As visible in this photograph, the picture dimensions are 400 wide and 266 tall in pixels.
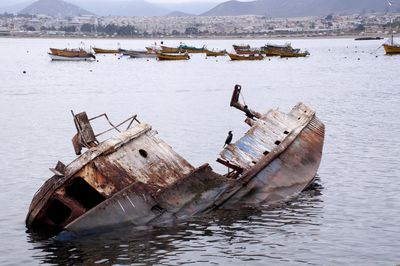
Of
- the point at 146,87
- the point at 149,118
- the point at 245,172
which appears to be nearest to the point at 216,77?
the point at 146,87

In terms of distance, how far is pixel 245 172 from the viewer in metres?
26.0

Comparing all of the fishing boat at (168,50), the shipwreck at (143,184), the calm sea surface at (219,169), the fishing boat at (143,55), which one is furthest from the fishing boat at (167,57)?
the shipwreck at (143,184)

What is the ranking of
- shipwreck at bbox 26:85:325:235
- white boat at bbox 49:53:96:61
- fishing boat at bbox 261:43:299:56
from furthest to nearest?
1. fishing boat at bbox 261:43:299:56
2. white boat at bbox 49:53:96:61
3. shipwreck at bbox 26:85:325:235

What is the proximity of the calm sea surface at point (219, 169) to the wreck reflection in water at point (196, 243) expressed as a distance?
3 cm

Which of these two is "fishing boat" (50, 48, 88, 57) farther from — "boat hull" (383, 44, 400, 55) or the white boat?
"boat hull" (383, 44, 400, 55)

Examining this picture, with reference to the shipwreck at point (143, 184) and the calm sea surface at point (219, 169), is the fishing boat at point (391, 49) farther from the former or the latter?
the shipwreck at point (143, 184)

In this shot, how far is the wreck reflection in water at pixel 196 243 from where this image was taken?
67.5ft

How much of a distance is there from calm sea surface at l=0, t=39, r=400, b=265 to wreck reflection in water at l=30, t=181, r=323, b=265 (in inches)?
1.3

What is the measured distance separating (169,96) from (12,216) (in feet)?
155

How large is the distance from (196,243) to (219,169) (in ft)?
38.1

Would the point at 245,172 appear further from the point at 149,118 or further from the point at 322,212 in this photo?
the point at 149,118

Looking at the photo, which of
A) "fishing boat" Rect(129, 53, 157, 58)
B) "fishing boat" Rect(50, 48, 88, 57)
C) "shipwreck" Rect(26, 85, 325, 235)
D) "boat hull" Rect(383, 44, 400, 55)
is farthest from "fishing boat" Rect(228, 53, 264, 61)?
"shipwreck" Rect(26, 85, 325, 235)

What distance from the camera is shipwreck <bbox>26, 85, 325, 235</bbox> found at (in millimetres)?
21875

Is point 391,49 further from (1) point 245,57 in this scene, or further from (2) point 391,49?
(1) point 245,57
